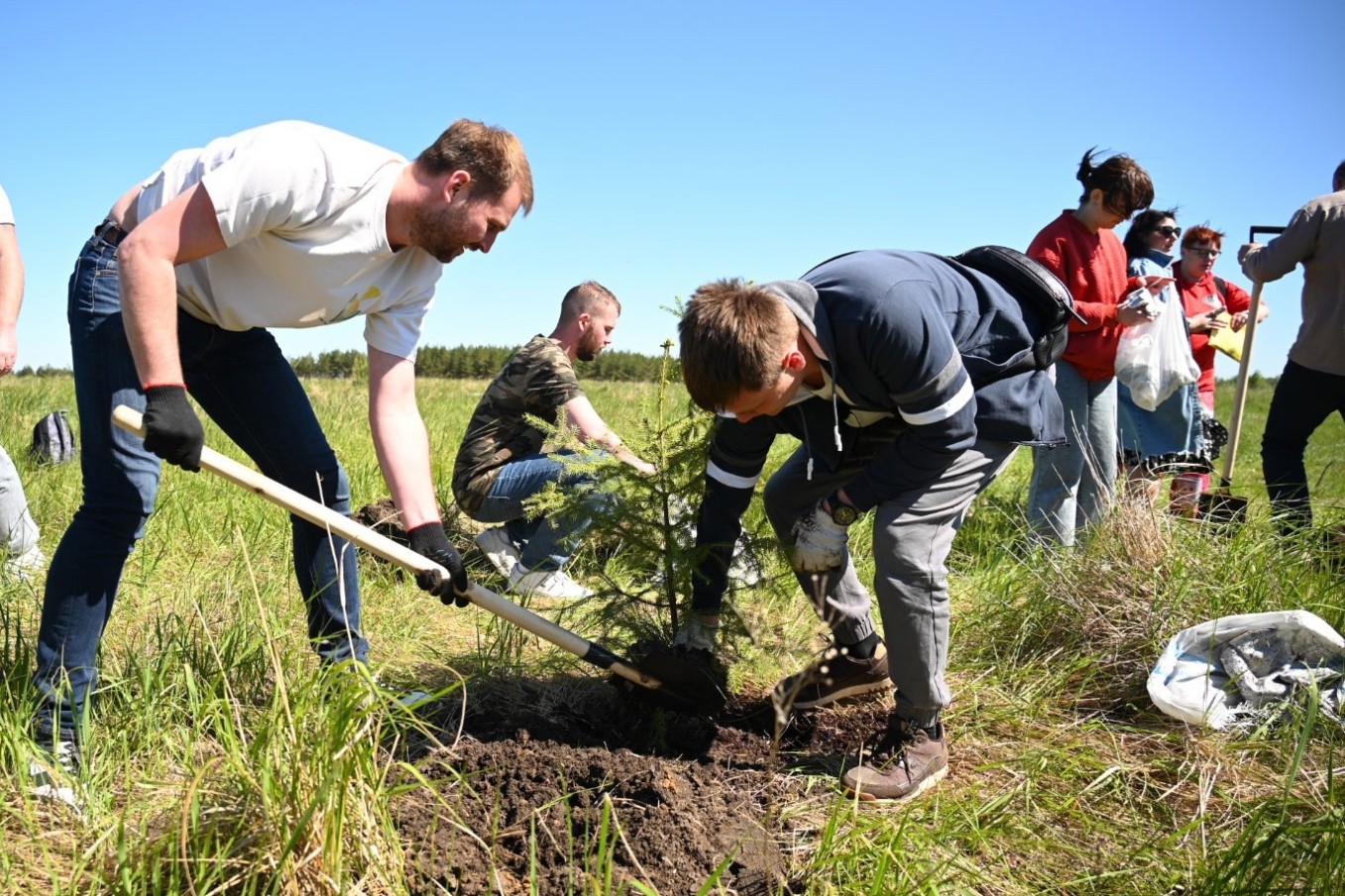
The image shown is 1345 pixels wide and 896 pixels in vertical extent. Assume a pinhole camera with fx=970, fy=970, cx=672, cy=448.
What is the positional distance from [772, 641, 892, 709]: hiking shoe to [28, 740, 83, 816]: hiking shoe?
6.68ft

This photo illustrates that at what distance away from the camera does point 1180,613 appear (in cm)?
354

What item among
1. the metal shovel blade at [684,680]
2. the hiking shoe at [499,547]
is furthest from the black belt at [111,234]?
the hiking shoe at [499,547]

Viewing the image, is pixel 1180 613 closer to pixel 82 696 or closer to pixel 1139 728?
pixel 1139 728

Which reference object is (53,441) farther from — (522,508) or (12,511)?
(522,508)

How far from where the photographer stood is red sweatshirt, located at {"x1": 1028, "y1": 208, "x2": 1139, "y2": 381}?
4918 mm

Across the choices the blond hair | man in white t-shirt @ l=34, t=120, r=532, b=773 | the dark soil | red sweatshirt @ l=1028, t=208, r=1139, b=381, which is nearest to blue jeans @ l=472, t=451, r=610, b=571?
the dark soil

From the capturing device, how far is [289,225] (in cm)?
250

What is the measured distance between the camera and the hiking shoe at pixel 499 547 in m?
5.06

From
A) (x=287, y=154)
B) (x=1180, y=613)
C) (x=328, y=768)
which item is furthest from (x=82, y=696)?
(x=1180, y=613)

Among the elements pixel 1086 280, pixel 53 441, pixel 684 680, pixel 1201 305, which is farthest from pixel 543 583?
pixel 1201 305

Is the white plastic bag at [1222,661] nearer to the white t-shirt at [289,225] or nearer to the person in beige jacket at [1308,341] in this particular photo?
the person in beige jacket at [1308,341]

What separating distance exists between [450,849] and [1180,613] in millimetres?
2735

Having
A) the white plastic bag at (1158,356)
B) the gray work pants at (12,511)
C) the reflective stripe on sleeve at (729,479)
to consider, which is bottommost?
the gray work pants at (12,511)

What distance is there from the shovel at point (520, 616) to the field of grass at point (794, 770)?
0.69 feet
